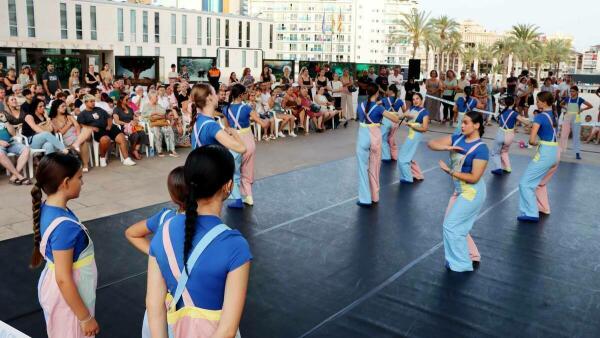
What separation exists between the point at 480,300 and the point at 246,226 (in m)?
2.96

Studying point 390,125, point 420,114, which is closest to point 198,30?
point 390,125

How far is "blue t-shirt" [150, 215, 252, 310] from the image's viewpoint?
1855 millimetres

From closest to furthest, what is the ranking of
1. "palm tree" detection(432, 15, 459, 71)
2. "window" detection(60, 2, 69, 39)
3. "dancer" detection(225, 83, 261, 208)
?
"dancer" detection(225, 83, 261, 208) < "window" detection(60, 2, 69, 39) < "palm tree" detection(432, 15, 459, 71)

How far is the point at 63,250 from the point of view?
2547 mm

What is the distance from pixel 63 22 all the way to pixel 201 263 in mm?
41433

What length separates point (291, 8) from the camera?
113812 mm

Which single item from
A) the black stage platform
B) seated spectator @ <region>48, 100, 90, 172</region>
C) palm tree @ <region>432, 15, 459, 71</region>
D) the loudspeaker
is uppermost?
palm tree @ <region>432, 15, 459, 71</region>

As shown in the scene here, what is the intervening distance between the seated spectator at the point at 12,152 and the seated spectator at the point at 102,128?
1.02 metres

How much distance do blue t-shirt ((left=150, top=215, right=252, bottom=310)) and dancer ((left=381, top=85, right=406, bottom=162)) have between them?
27.2 feet

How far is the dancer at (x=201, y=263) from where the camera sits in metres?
1.85

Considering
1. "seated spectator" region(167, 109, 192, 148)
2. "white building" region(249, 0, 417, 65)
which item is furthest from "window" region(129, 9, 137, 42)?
"white building" region(249, 0, 417, 65)

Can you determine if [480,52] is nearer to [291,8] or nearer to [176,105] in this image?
[291,8]

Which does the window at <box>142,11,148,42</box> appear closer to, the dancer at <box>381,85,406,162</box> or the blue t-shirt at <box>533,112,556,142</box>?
the dancer at <box>381,85,406,162</box>

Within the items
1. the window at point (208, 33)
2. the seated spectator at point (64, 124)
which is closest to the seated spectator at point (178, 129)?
the seated spectator at point (64, 124)
